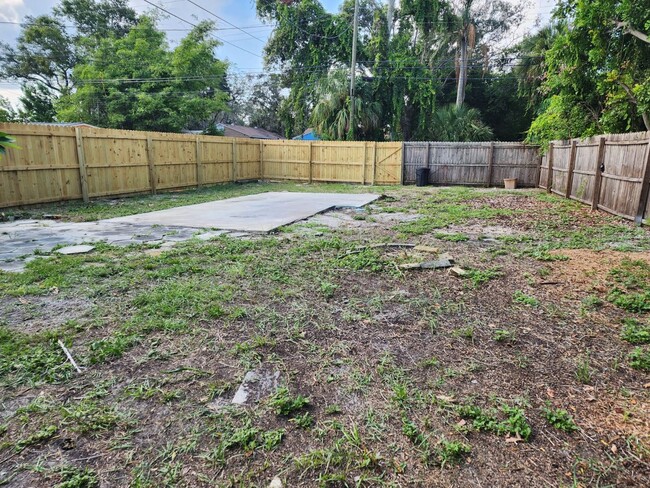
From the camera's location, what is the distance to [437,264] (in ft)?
13.8

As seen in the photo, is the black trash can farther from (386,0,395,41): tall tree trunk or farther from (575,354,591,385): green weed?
(575,354,591,385): green weed

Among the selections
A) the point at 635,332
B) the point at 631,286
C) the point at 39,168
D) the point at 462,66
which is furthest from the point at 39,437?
the point at 462,66

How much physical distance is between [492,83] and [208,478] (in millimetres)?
24819

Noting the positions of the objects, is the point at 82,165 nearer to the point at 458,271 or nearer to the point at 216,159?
the point at 216,159

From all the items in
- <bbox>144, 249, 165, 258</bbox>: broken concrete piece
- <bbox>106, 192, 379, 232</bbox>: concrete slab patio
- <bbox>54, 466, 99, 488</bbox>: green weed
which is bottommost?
<bbox>54, 466, 99, 488</bbox>: green weed

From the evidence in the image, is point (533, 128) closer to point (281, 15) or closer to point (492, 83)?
point (492, 83)

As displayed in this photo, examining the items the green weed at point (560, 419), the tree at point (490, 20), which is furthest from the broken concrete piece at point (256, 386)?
the tree at point (490, 20)

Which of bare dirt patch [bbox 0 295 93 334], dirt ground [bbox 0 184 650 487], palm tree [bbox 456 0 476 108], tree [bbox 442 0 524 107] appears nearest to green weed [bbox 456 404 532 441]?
dirt ground [bbox 0 184 650 487]

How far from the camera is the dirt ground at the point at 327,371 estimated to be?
1.57 m

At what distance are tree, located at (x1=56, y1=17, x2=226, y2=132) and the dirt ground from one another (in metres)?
17.9

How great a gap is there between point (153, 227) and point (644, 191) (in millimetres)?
7627

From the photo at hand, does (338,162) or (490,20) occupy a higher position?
(490,20)

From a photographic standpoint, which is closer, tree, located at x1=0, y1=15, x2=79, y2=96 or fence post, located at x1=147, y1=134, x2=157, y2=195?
fence post, located at x1=147, y1=134, x2=157, y2=195

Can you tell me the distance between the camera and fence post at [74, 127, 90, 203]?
8711 millimetres
